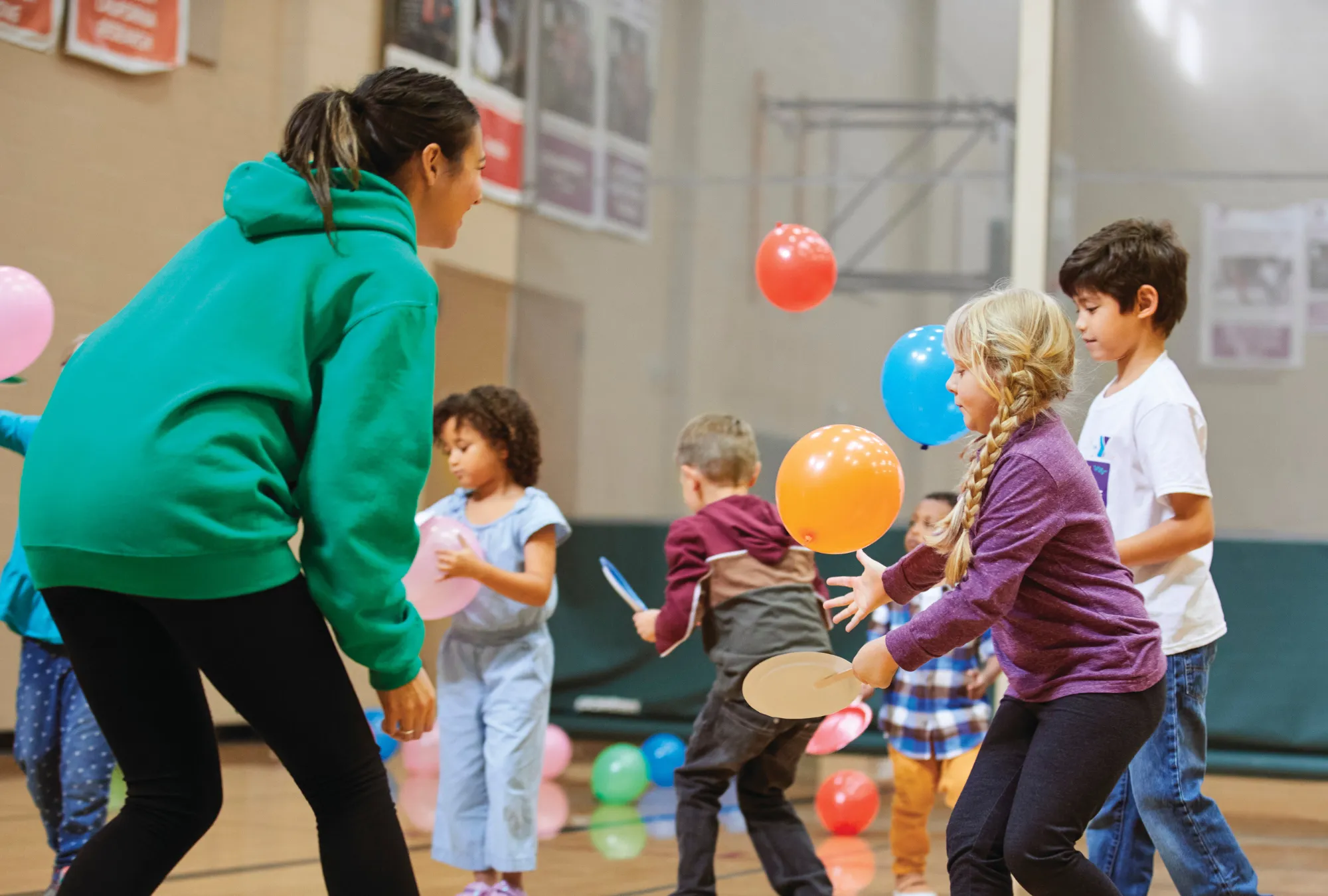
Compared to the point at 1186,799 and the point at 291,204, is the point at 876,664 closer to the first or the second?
the point at 1186,799

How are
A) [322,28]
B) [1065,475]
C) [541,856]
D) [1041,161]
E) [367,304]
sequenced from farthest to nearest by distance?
[322,28], [1041,161], [541,856], [1065,475], [367,304]

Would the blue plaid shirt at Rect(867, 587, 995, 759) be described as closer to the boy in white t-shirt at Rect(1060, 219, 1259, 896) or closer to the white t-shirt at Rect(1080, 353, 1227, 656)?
the boy in white t-shirt at Rect(1060, 219, 1259, 896)

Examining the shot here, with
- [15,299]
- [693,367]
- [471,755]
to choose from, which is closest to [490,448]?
[471,755]

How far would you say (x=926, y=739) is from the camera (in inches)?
142

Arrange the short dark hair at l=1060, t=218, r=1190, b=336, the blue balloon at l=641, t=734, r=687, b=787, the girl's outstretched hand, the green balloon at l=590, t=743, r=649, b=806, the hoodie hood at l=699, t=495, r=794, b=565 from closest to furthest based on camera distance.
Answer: the girl's outstretched hand
the short dark hair at l=1060, t=218, r=1190, b=336
the hoodie hood at l=699, t=495, r=794, b=565
the green balloon at l=590, t=743, r=649, b=806
the blue balloon at l=641, t=734, r=687, b=787

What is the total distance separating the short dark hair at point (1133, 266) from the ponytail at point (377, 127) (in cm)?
130

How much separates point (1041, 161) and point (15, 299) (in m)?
4.32

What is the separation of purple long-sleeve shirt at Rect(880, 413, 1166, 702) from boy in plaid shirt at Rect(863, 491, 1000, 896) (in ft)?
4.54

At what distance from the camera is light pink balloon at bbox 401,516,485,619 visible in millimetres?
3189

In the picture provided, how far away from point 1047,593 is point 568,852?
2339 millimetres

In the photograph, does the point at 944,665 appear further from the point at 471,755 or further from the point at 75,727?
the point at 75,727

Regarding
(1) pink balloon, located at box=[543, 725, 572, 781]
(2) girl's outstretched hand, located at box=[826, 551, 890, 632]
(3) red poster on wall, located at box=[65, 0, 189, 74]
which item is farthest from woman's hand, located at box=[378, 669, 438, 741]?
(3) red poster on wall, located at box=[65, 0, 189, 74]

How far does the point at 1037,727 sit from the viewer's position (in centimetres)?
212

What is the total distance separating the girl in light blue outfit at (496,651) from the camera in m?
3.26
